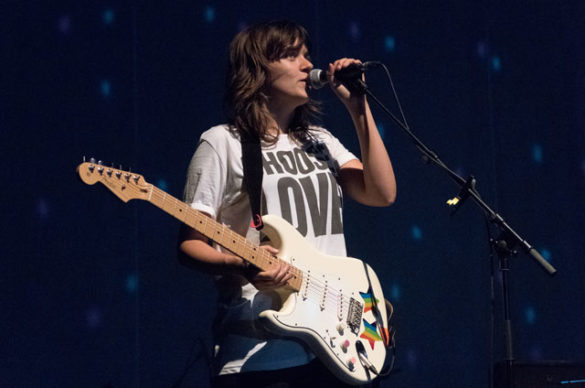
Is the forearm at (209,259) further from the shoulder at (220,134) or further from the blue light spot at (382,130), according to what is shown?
the blue light spot at (382,130)

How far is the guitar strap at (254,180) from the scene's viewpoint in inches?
81.6

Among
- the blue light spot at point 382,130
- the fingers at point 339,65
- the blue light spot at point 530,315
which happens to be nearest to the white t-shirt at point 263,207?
the fingers at point 339,65

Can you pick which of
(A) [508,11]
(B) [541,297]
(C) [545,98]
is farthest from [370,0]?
(B) [541,297]

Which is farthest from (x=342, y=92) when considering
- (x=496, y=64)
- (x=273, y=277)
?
(x=496, y=64)

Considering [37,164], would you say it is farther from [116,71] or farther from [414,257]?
[414,257]

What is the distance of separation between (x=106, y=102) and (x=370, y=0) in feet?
3.94

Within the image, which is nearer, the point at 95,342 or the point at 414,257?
the point at 95,342

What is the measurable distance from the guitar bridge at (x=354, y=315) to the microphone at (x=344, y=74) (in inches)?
23.4

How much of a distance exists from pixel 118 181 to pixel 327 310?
64 centimetres

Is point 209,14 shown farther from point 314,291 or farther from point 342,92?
point 314,291

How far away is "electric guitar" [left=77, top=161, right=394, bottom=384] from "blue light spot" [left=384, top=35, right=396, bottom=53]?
49.8 inches

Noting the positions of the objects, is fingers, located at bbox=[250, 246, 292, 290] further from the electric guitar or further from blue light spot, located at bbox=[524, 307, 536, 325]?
blue light spot, located at bbox=[524, 307, 536, 325]

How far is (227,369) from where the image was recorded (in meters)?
2.00

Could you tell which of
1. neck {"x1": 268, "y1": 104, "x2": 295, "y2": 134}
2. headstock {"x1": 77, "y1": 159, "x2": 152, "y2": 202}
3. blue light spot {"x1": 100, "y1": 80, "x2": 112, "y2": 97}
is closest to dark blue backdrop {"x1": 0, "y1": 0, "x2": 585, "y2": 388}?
blue light spot {"x1": 100, "y1": 80, "x2": 112, "y2": 97}
